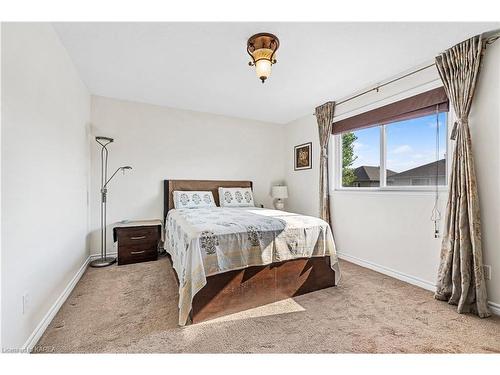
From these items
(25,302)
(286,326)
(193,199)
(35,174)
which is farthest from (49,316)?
(193,199)

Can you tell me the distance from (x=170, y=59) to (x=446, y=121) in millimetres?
2864

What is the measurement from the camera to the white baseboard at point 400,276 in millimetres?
1935

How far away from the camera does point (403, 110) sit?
8.51 feet

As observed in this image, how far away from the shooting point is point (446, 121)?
2.31 m

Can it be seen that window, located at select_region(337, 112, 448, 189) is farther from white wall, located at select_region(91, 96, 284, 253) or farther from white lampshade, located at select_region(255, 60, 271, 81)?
white lampshade, located at select_region(255, 60, 271, 81)

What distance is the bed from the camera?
1.81 m

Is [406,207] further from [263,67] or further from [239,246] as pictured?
[263,67]

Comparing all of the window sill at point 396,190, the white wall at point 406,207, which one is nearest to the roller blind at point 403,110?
the white wall at point 406,207

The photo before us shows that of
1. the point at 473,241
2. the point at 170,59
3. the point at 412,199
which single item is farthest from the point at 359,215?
the point at 170,59

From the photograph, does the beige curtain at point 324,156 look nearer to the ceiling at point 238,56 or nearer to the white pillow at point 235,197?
the ceiling at point 238,56
